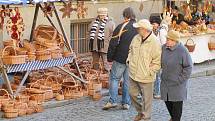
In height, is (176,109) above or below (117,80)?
below

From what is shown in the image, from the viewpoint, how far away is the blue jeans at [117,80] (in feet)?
31.3

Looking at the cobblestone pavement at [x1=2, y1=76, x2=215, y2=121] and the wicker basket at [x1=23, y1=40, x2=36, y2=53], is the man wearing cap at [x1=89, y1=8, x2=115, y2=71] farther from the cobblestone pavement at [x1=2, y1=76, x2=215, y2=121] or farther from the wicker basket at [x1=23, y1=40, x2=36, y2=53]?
the wicker basket at [x1=23, y1=40, x2=36, y2=53]

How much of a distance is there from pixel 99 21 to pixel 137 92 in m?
3.46

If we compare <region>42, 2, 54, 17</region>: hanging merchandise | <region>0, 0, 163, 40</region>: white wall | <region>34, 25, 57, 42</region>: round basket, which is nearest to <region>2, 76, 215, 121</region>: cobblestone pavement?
<region>34, 25, 57, 42</region>: round basket

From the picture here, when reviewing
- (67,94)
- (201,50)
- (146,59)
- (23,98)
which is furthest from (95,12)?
(146,59)

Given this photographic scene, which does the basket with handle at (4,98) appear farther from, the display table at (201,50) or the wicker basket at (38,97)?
the display table at (201,50)

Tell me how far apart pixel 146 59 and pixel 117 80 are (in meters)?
1.37

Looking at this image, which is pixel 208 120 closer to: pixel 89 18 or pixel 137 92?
pixel 137 92

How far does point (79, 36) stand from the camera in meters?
14.6

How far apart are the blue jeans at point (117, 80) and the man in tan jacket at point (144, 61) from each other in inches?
32.3

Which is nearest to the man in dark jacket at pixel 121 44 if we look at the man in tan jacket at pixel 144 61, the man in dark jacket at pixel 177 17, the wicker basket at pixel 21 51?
the man in tan jacket at pixel 144 61

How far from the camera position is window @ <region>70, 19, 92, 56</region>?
14.4 metres

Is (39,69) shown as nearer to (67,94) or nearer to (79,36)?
(67,94)

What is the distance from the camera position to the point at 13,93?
9586 millimetres
